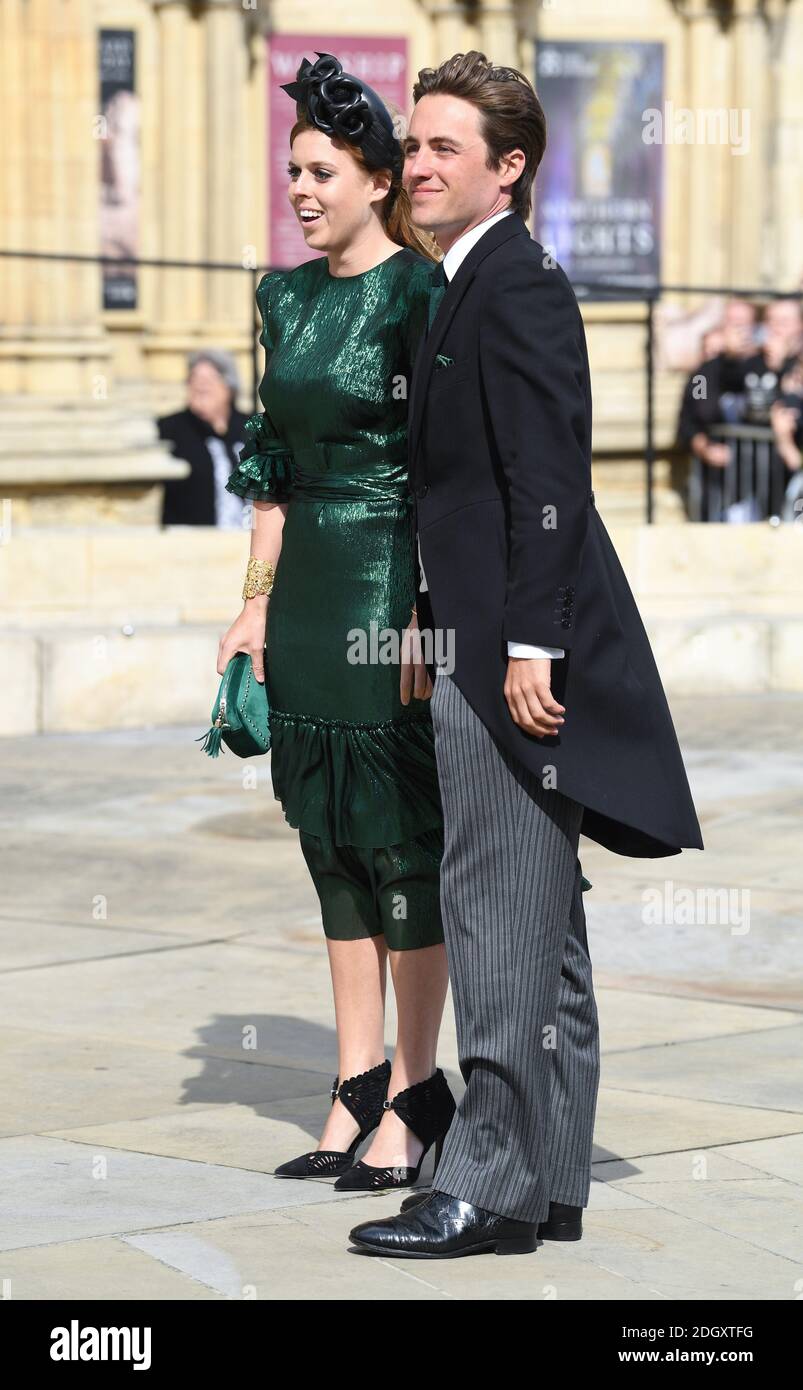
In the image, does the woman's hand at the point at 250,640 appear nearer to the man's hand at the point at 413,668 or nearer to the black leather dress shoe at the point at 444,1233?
the man's hand at the point at 413,668

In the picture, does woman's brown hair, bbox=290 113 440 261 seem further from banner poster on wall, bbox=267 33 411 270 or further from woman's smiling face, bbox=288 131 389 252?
banner poster on wall, bbox=267 33 411 270

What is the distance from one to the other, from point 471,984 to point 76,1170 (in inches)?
39.8

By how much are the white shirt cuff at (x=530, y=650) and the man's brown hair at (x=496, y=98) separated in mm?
800

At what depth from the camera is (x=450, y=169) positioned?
4.32 meters

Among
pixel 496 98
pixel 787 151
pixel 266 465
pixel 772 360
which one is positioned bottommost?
pixel 266 465

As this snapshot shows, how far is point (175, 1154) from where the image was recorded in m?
4.99

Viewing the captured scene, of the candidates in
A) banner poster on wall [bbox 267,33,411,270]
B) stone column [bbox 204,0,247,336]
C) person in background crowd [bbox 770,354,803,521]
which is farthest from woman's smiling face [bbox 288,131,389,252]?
banner poster on wall [bbox 267,33,411,270]

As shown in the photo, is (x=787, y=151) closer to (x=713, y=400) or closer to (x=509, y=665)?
(x=713, y=400)

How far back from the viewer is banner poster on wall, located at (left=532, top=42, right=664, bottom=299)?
56.7ft

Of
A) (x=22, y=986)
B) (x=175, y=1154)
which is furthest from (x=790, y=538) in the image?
(x=175, y=1154)

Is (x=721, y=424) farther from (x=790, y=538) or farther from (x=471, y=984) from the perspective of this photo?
(x=471, y=984)

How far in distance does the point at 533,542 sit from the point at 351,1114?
4.35 feet

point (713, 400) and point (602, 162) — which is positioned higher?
point (602, 162)

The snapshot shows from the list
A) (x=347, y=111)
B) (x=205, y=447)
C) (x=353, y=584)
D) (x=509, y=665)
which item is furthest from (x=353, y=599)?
(x=205, y=447)
